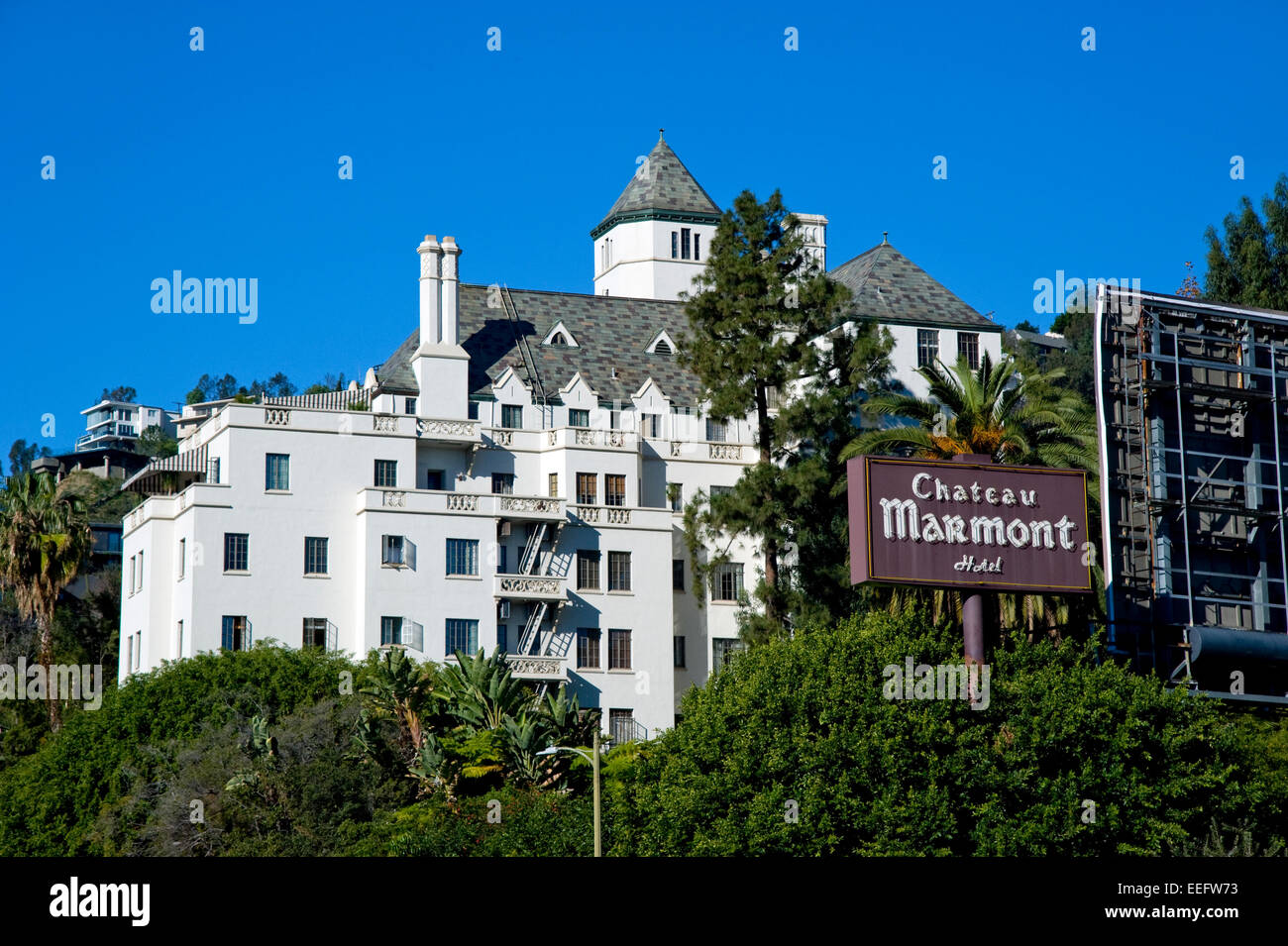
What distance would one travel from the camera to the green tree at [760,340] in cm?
6650

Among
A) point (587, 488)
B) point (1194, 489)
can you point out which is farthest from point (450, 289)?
point (1194, 489)

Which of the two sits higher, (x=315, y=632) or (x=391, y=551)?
(x=391, y=551)

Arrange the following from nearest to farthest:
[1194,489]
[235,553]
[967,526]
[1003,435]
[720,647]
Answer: [967,526] → [1194,489] → [1003,435] → [235,553] → [720,647]

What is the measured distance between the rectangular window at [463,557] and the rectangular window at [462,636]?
1.86 metres

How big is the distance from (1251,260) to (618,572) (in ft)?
106

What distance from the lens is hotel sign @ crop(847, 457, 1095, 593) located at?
1799 inches

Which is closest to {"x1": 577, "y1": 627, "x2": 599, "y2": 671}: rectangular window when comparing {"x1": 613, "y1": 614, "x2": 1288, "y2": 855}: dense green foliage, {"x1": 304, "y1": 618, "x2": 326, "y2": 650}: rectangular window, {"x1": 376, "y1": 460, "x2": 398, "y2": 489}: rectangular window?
{"x1": 376, "y1": 460, "x2": 398, "y2": 489}: rectangular window

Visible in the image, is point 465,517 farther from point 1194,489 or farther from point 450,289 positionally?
point 1194,489

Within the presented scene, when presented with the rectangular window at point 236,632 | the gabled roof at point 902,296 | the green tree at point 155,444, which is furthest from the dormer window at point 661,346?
the green tree at point 155,444

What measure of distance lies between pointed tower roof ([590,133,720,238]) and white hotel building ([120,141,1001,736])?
20120mm

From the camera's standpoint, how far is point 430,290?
75.3m

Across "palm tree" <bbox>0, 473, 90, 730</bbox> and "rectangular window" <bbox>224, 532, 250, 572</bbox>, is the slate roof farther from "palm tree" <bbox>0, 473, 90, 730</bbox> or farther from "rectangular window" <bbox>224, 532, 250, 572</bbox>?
"palm tree" <bbox>0, 473, 90, 730</bbox>

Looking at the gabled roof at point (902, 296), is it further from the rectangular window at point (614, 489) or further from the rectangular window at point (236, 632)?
the rectangular window at point (236, 632)
